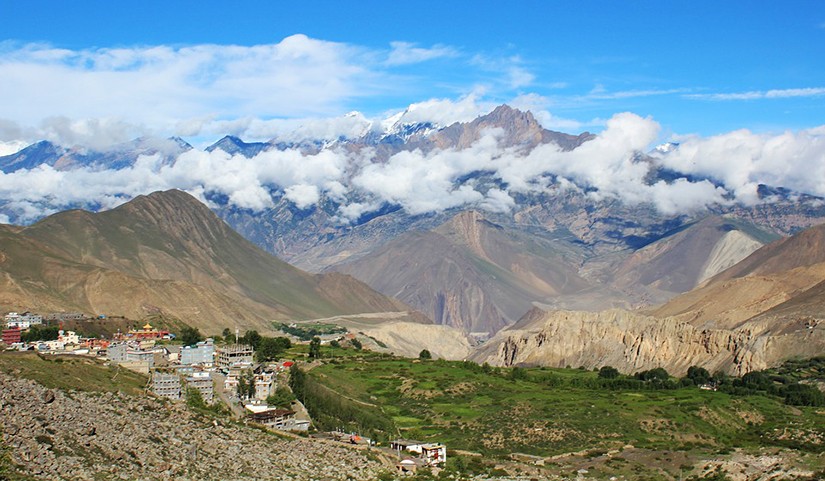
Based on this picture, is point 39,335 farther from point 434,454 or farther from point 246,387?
point 434,454

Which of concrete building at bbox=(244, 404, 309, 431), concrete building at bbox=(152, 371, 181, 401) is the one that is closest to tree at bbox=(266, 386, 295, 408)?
concrete building at bbox=(244, 404, 309, 431)

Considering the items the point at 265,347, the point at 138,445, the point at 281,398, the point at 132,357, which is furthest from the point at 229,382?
the point at 265,347

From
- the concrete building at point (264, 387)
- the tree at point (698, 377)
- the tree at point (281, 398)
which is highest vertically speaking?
the concrete building at point (264, 387)

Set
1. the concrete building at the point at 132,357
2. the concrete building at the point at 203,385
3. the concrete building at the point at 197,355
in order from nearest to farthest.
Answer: the concrete building at the point at 203,385 < the concrete building at the point at 132,357 < the concrete building at the point at 197,355

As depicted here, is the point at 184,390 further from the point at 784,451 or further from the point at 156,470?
the point at 784,451

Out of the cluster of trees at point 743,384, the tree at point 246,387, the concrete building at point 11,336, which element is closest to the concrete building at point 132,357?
the tree at point 246,387

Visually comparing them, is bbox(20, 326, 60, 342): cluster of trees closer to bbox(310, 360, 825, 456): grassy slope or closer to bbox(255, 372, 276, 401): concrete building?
bbox(310, 360, 825, 456): grassy slope

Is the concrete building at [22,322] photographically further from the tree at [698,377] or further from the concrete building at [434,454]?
the tree at [698,377]

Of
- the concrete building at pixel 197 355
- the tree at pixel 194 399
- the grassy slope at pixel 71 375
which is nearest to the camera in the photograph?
the grassy slope at pixel 71 375

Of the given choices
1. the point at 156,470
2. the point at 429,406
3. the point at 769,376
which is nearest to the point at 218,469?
the point at 156,470
